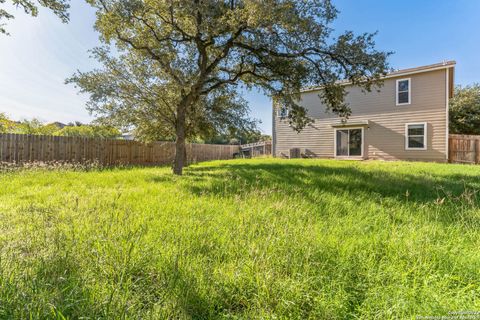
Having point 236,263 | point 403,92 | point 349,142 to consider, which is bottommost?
point 236,263

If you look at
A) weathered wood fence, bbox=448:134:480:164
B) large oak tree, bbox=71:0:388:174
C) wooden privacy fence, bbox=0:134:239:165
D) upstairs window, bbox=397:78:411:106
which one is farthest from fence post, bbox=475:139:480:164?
wooden privacy fence, bbox=0:134:239:165

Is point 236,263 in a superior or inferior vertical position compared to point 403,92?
inferior

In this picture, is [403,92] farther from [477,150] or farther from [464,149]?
[477,150]

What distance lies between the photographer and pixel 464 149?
37.2 ft

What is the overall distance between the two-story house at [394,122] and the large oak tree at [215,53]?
357 cm

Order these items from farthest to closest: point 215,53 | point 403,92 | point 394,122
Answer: point 394,122 → point 403,92 → point 215,53

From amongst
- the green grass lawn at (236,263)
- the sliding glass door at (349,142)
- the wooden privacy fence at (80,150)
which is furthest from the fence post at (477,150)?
the wooden privacy fence at (80,150)

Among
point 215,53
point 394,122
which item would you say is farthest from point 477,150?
point 215,53

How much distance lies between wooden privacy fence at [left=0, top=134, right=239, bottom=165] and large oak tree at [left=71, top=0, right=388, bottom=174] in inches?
145

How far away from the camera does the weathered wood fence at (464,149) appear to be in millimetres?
11141

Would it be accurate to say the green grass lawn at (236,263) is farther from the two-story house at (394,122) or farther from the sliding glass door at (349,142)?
the sliding glass door at (349,142)

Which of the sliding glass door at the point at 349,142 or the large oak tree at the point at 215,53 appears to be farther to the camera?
the sliding glass door at the point at 349,142

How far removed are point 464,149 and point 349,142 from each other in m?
5.32

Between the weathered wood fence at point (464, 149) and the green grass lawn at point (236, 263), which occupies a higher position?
the weathered wood fence at point (464, 149)
